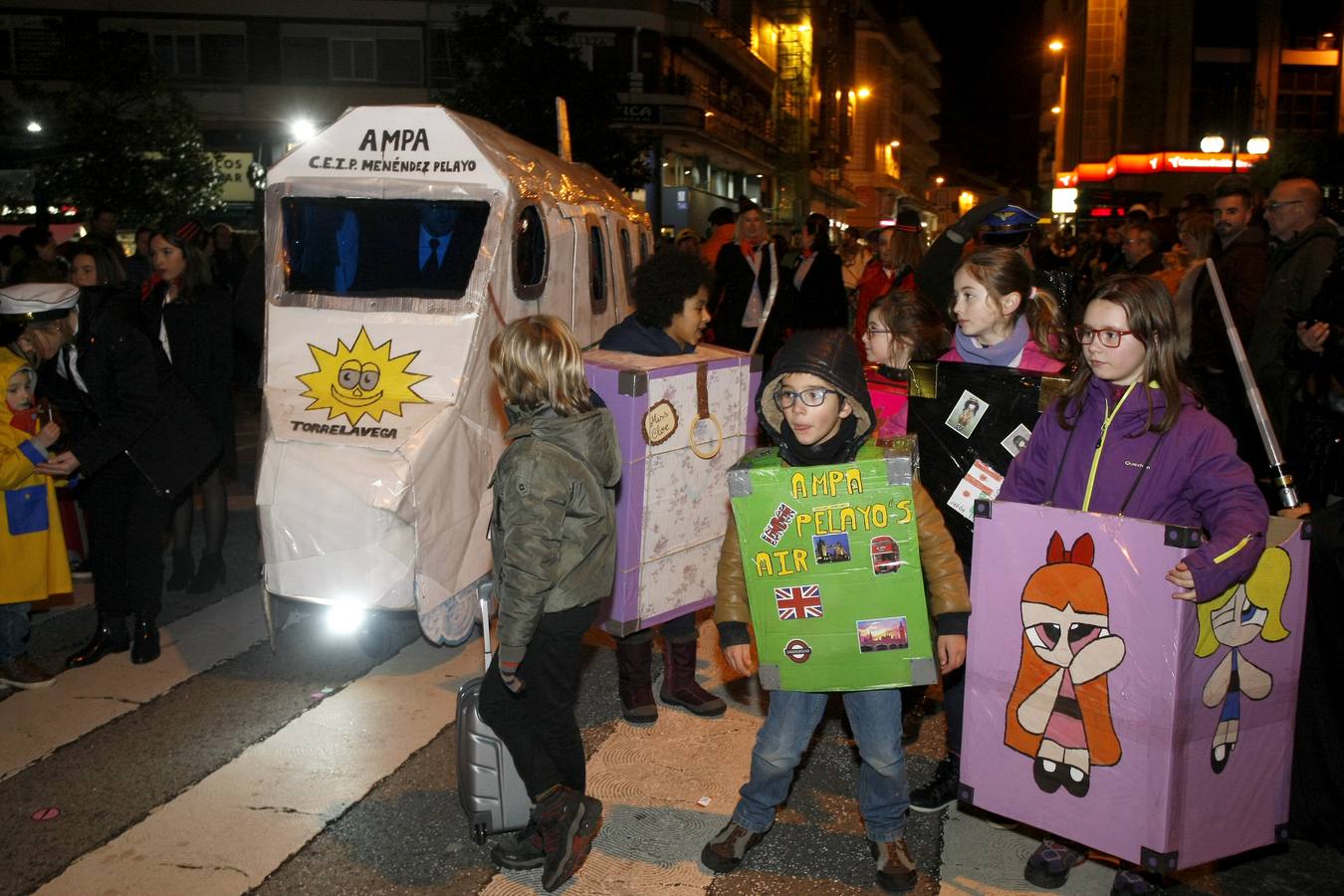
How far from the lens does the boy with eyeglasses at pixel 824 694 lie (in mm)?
3721

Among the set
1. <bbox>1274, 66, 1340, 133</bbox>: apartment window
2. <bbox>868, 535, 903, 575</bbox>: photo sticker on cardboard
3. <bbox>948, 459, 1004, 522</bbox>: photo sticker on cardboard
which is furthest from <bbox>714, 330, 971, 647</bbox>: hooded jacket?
<bbox>1274, 66, 1340, 133</bbox>: apartment window

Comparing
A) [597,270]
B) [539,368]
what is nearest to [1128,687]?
[539,368]

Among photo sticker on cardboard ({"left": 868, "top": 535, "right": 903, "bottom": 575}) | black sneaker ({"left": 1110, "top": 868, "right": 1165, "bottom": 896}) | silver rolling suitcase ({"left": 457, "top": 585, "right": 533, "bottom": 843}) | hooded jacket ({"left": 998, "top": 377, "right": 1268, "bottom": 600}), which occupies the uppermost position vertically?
hooded jacket ({"left": 998, "top": 377, "right": 1268, "bottom": 600})

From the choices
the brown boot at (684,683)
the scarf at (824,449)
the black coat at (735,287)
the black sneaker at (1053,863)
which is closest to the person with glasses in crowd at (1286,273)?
the black sneaker at (1053,863)

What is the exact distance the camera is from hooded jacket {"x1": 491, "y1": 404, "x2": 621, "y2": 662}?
12.2 ft

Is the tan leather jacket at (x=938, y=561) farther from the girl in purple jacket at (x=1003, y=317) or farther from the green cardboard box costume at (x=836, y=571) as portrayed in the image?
the girl in purple jacket at (x=1003, y=317)

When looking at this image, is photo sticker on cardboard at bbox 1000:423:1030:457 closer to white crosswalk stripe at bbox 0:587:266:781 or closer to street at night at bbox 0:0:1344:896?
street at night at bbox 0:0:1344:896

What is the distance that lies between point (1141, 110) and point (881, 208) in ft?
152

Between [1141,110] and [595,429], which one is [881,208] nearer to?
[1141,110]

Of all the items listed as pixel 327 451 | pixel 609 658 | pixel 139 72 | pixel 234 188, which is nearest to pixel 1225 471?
pixel 609 658

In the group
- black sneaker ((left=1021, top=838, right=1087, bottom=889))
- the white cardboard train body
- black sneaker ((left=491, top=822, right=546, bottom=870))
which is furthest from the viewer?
the white cardboard train body

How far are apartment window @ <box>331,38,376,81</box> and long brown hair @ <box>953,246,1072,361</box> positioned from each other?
42516 millimetres

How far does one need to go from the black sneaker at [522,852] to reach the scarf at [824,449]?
1592 millimetres

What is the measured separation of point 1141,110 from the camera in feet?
165
